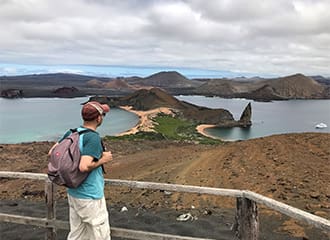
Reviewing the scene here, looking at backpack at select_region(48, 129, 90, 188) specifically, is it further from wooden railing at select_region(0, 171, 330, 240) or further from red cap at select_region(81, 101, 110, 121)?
wooden railing at select_region(0, 171, 330, 240)

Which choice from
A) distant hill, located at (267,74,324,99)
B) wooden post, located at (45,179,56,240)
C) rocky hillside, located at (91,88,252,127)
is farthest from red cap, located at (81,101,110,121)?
distant hill, located at (267,74,324,99)

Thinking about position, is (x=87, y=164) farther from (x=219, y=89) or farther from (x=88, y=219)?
(x=219, y=89)

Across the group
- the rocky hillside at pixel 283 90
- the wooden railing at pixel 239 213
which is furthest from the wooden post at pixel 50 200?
the rocky hillside at pixel 283 90

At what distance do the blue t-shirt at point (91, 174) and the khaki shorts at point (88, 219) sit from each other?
6 centimetres

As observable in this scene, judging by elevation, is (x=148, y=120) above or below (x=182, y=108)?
below

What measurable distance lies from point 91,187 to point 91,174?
119 millimetres

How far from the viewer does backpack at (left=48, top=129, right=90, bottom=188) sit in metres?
3.19

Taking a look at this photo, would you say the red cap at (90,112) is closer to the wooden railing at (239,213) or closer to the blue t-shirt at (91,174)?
the blue t-shirt at (91,174)

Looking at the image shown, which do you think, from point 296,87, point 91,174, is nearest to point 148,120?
point 91,174

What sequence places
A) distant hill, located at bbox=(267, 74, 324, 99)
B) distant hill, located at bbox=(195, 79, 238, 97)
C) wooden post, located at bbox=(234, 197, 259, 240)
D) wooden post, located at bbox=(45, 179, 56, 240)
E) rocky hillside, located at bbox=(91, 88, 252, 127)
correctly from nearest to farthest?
wooden post, located at bbox=(234, 197, 259, 240)
wooden post, located at bbox=(45, 179, 56, 240)
rocky hillside, located at bbox=(91, 88, 252, 127)
distant hill, located at bbox=(267, 74, 324, 99)
distant hill, located at bbox=(195, 79, 238, 97)

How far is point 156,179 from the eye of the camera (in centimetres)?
973

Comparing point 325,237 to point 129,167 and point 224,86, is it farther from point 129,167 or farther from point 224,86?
point 224,86

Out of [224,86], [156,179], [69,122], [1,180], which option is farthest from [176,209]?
[224,86]

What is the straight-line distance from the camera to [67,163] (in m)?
3.19
